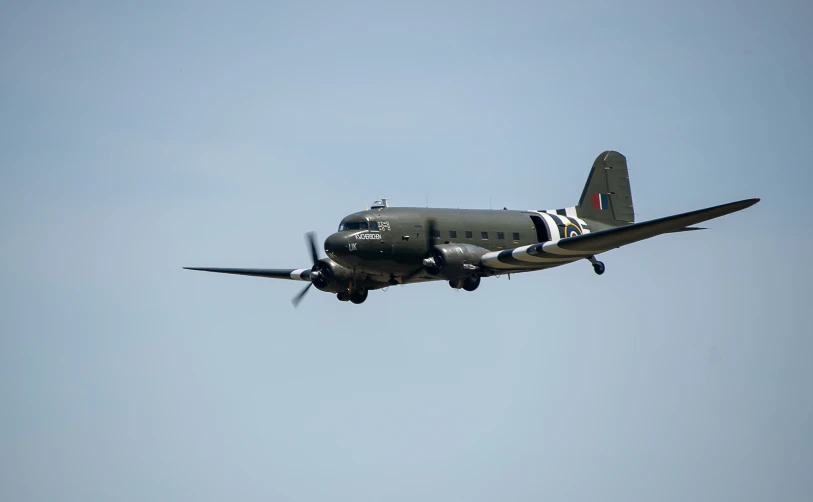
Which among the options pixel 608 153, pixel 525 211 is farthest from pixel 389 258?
pixel 608 153

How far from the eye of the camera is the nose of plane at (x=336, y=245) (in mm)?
33281

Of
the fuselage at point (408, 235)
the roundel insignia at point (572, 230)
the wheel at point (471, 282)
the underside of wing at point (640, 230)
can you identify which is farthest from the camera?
the roundel insignia at point (572, 230)

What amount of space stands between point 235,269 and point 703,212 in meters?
18.2

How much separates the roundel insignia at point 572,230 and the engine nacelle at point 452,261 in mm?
5474

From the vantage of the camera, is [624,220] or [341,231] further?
[624,220]

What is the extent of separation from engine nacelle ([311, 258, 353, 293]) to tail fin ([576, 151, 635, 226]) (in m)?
10.1

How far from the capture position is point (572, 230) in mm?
38906

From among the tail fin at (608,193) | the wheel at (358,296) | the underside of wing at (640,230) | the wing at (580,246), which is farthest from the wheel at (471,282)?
the tail fin at (608,193)

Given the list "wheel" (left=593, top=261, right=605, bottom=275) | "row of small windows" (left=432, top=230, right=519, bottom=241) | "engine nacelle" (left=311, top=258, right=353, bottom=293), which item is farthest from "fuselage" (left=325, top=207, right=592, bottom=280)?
"wheel" (left=593, top=261, right=605, bottom=275)

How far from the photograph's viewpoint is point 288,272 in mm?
38875

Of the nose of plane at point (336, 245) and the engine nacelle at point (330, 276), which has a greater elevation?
the nose of plane at point (336, 245)

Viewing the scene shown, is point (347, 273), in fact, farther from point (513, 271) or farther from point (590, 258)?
point (590, 258)

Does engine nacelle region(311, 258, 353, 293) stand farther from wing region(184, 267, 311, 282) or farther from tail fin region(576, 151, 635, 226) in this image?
tail fin region(576, 151, 635, 226)

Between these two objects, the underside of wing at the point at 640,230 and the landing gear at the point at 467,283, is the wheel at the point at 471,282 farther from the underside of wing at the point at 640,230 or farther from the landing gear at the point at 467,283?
the underside of wing at the point at 640,230
